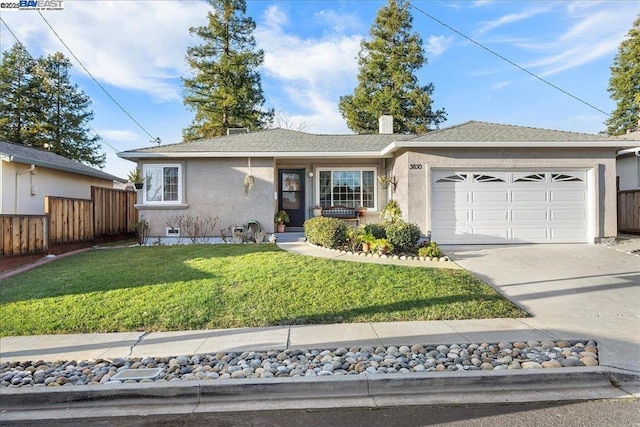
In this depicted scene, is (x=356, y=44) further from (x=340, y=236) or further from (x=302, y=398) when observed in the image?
(x=302, y=398)

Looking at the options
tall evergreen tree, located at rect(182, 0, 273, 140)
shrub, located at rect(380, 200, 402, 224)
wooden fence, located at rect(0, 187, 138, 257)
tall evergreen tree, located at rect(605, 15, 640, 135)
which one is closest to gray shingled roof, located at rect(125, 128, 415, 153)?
shrub, located at rect(380, 200, 402, 224)

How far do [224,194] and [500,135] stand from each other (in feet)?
29.6

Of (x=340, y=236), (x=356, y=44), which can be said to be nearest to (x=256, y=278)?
(x=340, y=236)

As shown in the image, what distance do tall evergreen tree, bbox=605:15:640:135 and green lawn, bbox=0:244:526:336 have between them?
2907 cm

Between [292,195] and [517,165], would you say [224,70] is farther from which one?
[517,165]

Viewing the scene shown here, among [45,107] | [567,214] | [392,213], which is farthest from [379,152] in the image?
[45,107]

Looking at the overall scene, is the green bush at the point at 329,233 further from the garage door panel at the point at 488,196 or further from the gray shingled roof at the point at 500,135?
the garage door panel at the point at 488,196

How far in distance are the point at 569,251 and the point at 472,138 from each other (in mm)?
4060

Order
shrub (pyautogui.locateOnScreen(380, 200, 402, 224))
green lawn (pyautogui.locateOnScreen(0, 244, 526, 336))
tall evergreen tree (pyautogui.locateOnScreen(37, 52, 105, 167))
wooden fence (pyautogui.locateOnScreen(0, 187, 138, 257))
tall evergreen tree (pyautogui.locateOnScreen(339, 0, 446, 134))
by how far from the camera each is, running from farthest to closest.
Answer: tall evergreen tree (pyautogui.locateOnScreen(339, 0, 446, 134)) → tall evergreen tree (pyautogui.locateOnScreen(37, 52, 105, 167)) → shrub (pyautogui.locateOnScreen(380, 200, 402, 224)) → wooden fence (pyautogui.locateOnScreen(0, 187, 138, 257)) → green lawn (pyautogui.locateOnScreen(0, 244, 526, 336))

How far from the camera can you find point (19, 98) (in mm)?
25406

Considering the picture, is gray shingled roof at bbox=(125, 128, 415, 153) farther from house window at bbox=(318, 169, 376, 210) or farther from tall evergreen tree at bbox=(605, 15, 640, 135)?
tall evergreen tree at bbox=(605, 15, 640, 135)

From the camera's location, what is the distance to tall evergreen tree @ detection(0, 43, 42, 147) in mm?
25000

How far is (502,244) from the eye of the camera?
10711 millimetres

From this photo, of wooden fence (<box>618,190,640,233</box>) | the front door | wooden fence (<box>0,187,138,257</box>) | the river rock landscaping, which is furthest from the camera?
the front door
